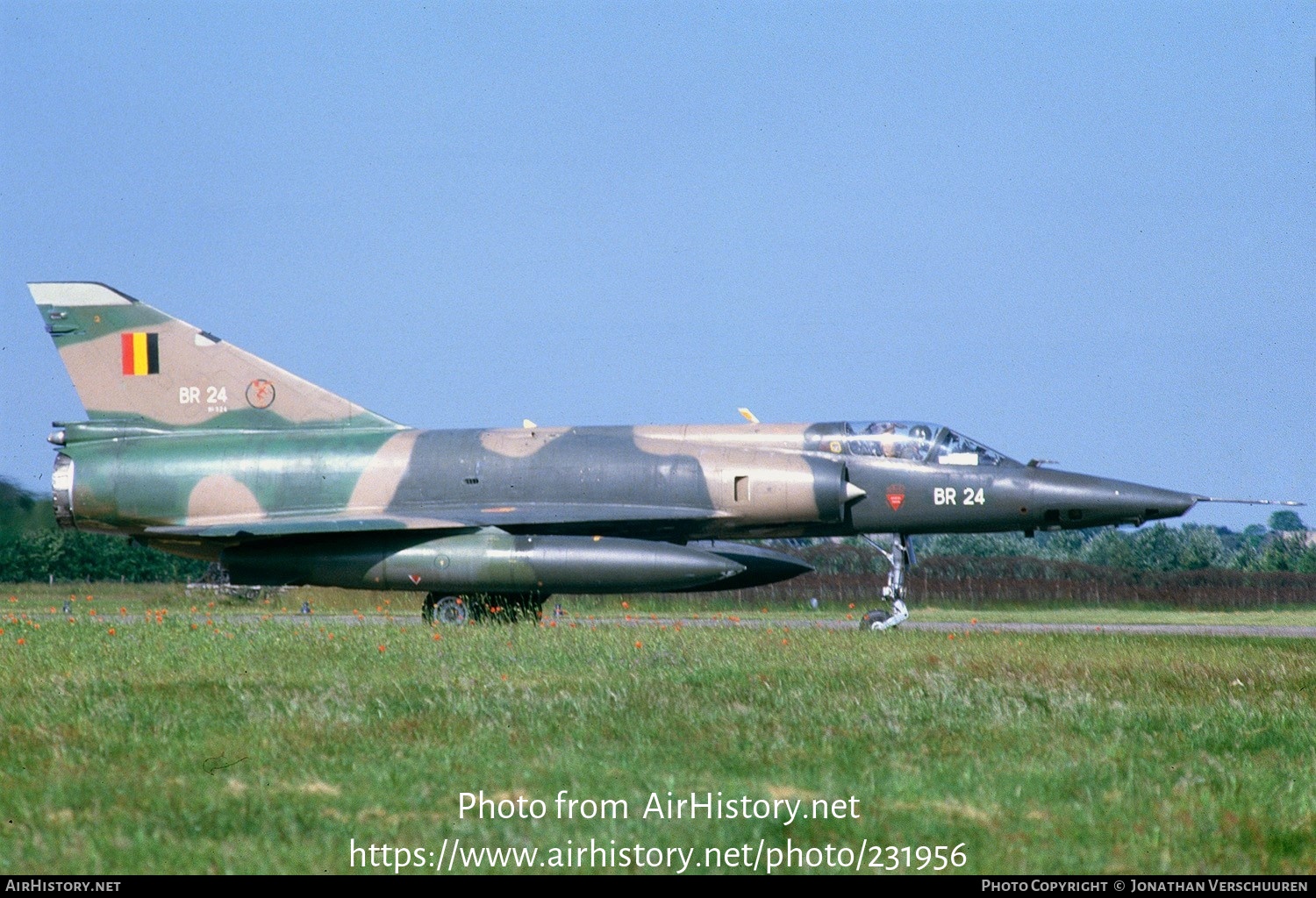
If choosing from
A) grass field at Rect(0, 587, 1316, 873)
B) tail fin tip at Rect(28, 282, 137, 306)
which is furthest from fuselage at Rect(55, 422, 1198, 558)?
grass field at Rect(0, 587, 1316, 873)

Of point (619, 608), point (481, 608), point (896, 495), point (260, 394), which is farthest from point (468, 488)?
point (619, 608)

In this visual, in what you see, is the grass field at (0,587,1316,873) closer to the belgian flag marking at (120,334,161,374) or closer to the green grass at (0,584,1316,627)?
the belgian flag marking at (120,334,161,374)

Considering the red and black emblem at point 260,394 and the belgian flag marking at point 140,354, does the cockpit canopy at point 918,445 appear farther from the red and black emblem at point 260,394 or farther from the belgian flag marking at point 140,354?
the belgian flag marking at point 140,354

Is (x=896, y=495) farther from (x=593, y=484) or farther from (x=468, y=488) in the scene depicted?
(x=468, y=488)

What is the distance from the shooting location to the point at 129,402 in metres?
20.0

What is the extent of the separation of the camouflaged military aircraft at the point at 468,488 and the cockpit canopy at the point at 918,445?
0.03 meters

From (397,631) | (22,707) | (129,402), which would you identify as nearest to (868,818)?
(22,707)

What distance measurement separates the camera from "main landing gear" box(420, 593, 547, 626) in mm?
18578

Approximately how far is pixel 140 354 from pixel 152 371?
29 cm

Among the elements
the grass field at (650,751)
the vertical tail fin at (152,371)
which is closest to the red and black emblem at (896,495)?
the grass field at (650,751)

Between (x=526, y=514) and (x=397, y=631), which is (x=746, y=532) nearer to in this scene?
(x=526, y=514)

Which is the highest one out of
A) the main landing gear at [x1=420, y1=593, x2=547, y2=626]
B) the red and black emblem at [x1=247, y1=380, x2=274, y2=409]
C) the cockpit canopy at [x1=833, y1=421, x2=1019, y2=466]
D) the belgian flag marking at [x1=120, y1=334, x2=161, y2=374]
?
the belgian flag marking at [x1=120, y1=334, x2=161, y2=374]

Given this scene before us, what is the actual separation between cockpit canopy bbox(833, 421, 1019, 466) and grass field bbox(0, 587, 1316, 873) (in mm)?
5844

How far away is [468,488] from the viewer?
1898 cm
